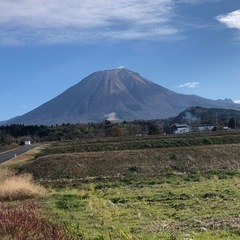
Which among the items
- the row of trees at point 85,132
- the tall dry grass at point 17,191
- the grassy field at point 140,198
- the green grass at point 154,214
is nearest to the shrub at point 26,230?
the grassy field at point 140,198

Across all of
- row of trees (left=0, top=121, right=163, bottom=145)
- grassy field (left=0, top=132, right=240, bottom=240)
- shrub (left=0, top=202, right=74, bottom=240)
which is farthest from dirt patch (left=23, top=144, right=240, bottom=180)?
row of trees (left=0, top=121, right=163, bottom=145)

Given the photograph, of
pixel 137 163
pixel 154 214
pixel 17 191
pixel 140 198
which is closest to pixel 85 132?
pixel 137 163

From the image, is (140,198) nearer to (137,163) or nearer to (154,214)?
(154,214)

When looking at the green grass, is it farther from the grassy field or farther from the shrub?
the shrub

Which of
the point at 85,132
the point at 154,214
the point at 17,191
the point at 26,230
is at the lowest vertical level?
the point at 154,214

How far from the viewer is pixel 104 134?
115 meters

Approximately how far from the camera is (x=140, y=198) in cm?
2081

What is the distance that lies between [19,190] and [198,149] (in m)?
22.4

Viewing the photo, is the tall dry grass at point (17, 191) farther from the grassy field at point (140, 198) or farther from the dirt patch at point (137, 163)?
the dirt patch at point (137, 163)

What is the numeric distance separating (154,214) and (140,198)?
16.8ft

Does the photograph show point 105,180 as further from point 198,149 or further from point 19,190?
point 198,149

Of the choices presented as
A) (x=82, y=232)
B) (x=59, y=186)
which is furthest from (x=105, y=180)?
(x=82, y=232)

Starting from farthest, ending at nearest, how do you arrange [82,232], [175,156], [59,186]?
[175,156] → [59,186] → [82,232]

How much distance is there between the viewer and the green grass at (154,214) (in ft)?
37.4
